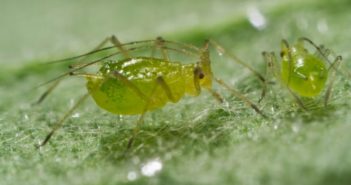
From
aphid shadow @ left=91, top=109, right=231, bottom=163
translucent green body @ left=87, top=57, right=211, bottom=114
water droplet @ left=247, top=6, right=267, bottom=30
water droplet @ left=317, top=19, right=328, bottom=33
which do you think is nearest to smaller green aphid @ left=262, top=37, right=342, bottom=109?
aphid shadow @ left=91, top=109, right=231, bottom=163

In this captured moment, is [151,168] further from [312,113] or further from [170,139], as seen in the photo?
[312,113]

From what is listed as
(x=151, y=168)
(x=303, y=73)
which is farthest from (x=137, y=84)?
(x=303, y=73)

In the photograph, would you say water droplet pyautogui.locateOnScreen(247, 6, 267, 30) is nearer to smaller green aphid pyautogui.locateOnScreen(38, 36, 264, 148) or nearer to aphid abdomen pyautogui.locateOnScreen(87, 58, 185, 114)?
smaller green aphid pyautogui.locateOnScreen(38, 36, 264, 148)

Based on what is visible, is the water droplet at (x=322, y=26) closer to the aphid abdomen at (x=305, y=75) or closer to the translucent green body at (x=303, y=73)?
the translucent green body at (x=303, y=73)

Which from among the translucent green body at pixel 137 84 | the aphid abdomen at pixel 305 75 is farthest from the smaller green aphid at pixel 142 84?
the aphid abdomen at pixel 305 75

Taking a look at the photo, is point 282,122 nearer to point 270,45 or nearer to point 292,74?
point 292,74

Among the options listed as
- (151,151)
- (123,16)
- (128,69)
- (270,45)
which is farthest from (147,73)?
(123,16)

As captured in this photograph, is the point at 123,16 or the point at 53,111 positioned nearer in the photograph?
the point at 53,111

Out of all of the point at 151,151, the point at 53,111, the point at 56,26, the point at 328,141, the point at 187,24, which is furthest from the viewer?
the point at 56,26
